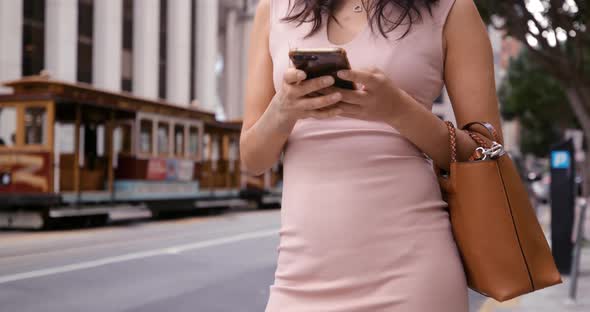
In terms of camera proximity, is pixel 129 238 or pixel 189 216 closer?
pixel 129 238

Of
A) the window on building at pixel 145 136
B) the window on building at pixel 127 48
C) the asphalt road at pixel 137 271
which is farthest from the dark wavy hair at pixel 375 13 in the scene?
the window on building at pixel 127 48

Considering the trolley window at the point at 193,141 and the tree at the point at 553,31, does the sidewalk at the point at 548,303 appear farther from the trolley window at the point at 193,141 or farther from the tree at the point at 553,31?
the trolley window at the point at 193,141

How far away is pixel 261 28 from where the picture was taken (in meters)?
1.80

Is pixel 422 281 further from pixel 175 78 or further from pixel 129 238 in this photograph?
pixel 175 78

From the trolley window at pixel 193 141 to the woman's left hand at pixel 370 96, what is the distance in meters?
20.1

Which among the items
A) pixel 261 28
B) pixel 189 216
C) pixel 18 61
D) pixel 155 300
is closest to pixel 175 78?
pixel 189 216

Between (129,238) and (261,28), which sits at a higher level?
(261,28)

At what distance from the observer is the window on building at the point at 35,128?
1568 cm

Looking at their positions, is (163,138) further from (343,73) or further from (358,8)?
(343,73)

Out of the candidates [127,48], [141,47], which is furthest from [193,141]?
[127,48]

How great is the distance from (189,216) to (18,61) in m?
6.62

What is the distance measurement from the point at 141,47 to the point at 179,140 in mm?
15561

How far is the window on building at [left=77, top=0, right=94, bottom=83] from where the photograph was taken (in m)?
29.9

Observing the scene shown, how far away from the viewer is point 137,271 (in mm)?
9719
